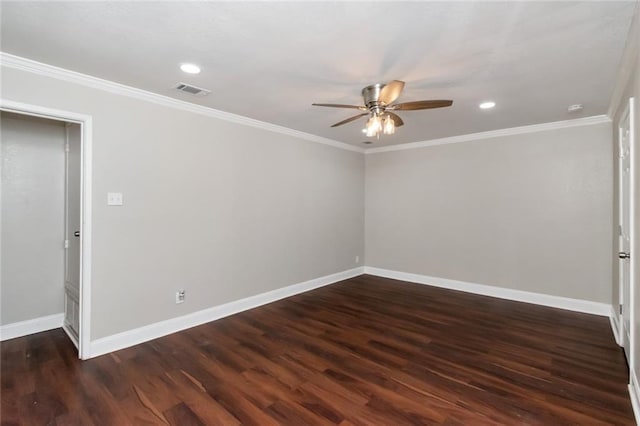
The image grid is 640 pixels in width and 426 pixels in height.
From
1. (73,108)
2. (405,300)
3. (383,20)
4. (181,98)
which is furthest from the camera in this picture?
(405,300)

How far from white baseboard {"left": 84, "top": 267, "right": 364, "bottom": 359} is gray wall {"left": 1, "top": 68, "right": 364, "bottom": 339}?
70mm

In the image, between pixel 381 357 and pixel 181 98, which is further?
pixel 181 98

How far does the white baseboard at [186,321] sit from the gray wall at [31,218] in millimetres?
1154

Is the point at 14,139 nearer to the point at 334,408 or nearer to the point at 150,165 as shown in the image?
the point at 150,165

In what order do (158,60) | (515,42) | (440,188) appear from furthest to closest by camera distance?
(440,188), (158,60), (515,42)

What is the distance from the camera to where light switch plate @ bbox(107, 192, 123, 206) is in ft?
9.57

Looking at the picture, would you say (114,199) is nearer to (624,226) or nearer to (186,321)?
(186,321)

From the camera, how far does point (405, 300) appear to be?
450 cm

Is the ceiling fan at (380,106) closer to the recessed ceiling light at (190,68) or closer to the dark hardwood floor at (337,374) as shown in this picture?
the recessed ceiling light at (190,68)

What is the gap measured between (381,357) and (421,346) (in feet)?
1.61

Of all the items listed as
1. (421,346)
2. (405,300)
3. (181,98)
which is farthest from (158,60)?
(405,300)

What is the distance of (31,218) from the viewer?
10.9 ft

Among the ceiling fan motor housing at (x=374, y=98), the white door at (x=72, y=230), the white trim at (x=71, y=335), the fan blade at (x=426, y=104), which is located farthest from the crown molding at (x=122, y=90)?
the white trim at (x=71, y=335)

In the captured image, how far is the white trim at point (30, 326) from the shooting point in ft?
10.4
